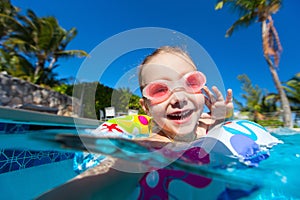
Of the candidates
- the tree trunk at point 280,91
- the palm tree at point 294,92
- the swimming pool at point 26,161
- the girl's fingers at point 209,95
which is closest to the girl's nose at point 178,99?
the girl's fingers at point 209,95

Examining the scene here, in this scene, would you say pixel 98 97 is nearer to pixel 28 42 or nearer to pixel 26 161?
pixel 26 161

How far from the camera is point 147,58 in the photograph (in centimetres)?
179

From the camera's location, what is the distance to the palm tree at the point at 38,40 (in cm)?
1215

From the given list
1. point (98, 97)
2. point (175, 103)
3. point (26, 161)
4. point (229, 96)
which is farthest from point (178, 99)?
point (26, 161)

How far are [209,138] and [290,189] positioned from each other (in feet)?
1.86

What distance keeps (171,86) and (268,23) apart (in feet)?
40.4

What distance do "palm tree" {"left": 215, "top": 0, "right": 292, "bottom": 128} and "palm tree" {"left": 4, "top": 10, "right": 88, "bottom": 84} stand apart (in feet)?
33.8

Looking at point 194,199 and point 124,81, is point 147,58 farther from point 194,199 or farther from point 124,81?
point 194,199

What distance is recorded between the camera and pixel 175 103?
5.00 ft

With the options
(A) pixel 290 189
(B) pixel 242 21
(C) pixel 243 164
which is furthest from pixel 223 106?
(B) pixel 242 21

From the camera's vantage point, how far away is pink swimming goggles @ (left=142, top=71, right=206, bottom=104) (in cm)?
152

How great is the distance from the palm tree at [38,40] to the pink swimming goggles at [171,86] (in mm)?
11664

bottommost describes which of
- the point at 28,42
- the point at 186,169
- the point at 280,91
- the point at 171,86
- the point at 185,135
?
the point at 186,169

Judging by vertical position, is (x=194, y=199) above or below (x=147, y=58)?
below
